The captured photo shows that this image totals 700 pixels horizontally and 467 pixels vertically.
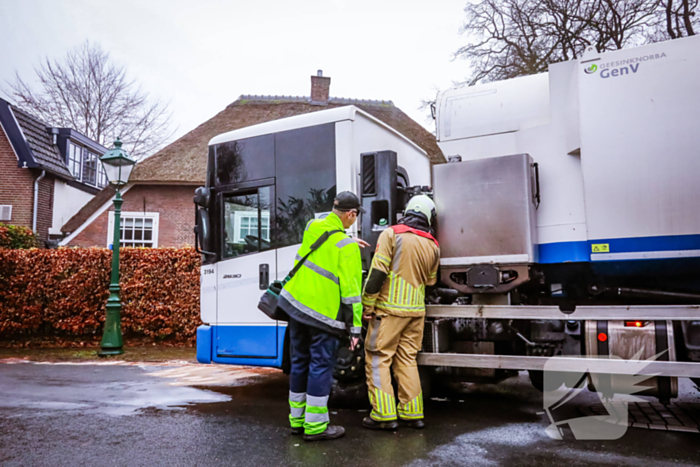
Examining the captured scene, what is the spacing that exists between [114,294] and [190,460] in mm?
6933

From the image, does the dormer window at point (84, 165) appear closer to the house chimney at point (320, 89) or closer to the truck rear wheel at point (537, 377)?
the house chimney at point (320, 89)

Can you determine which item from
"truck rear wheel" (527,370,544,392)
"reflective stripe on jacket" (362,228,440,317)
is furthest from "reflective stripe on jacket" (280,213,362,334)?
"truck rear wheel" (527,370,544,392)

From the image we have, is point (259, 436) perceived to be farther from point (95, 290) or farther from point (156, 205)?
point (156, 205)

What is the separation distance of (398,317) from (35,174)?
62.8ft

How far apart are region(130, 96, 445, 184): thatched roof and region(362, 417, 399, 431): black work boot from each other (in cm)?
1161

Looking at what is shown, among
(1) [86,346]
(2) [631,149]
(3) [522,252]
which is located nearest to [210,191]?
(3) [522,252]

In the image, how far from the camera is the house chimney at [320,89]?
21.9 m

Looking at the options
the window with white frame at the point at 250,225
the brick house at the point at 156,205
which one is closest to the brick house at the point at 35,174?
the brick house at the point at 156,205

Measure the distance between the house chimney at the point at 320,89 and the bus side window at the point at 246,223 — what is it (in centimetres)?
1711

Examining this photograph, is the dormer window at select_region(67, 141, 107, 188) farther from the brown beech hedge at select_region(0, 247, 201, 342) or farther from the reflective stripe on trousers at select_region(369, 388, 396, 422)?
the reflective stripe on trousers at select_region(369, 388, 396, 422)

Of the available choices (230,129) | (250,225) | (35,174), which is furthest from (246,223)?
(35,174)

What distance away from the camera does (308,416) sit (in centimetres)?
394

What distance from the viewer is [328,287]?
400 centimetres

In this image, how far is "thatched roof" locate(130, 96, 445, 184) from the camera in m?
17.2
